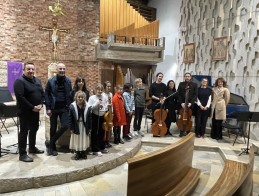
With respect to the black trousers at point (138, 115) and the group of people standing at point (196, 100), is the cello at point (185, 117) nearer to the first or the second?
the group of people standing at point (196, 100)

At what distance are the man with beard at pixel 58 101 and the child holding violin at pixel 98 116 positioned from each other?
0.40 metres

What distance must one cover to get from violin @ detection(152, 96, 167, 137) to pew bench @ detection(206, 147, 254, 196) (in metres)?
2.37

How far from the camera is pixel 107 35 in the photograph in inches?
328

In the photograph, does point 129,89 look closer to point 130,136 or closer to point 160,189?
point 130,136

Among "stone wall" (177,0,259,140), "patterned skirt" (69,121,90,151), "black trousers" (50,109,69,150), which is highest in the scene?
"stone wall" (177,0,259,140)

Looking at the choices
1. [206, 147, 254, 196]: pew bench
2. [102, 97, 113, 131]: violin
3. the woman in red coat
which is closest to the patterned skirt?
[102, 97, 113, 131]: violin

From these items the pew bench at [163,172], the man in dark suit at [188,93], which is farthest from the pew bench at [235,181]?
the man in dark suit at [188,93]

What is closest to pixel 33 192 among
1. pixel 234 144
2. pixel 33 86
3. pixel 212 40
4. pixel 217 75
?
pixel 33 86

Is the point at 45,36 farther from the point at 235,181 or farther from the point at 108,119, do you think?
the point at 235,181

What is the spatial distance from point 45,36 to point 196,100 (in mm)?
5095

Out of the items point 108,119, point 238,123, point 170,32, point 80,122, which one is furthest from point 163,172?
point 170,32

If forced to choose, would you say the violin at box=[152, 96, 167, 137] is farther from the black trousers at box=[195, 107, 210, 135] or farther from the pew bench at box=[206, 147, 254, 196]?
the pew bench at box=[206, 147, 254, 196]

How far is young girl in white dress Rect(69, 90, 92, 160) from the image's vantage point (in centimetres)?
368

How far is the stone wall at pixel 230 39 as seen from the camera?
582 centimetres
